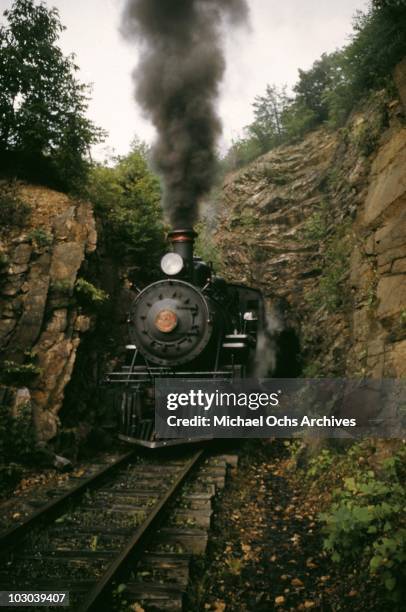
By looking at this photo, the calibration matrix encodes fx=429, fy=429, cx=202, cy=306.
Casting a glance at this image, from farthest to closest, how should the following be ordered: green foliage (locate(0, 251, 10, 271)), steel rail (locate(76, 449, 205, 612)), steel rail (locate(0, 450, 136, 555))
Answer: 1. green foliage (locate(0, 251, 10, 271))
2. steel rail (locate(0, 450, 136, 555))
3. steel rail (locate(76, 449, 205, 612))

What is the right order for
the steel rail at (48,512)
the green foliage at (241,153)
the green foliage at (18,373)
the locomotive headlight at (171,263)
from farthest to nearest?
1. the green foliage at (241,153)
2. the locomotive headlight at (171,263)
3. the green foliage at (18,373)
4. the steel rail at (48,512)

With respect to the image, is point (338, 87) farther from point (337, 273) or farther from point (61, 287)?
point (61, 287)

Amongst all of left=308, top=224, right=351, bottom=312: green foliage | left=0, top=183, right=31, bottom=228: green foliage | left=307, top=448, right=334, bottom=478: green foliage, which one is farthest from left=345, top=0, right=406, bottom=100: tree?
left=0, top=183, right=31, bottom=228: green foliage

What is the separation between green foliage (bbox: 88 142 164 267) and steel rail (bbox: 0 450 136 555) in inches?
261

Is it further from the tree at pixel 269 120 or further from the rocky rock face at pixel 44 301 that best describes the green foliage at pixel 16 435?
the tree at pixel 269 120

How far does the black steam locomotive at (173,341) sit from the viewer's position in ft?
22.6

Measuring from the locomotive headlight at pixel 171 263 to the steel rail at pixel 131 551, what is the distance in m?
3.67

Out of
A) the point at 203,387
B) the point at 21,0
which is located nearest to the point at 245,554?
the point at 203,387

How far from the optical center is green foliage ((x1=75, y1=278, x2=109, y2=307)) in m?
7.93

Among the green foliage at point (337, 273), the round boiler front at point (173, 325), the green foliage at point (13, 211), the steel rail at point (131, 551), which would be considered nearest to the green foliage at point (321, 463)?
the steel rail at point (131, 551)

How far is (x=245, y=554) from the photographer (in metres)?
3.89

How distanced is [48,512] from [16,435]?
1895mm

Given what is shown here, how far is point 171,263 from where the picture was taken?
790 cm

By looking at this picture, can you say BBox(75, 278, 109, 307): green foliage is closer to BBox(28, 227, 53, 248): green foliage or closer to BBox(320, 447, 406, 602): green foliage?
BBox(28, 227, 53, 248): green foliage
